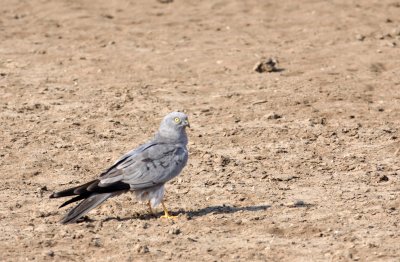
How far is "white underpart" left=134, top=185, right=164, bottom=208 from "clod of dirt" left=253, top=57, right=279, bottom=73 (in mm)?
5190

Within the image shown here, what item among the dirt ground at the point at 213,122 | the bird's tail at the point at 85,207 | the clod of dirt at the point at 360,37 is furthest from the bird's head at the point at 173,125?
the clod of dirt at the point at 360,37

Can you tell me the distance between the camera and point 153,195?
8.08 m

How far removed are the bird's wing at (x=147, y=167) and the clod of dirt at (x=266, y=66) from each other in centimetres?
503

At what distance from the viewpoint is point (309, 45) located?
14.5m

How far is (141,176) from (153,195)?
9.6 inches

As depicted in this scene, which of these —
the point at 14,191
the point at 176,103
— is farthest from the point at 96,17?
the point at 14,191

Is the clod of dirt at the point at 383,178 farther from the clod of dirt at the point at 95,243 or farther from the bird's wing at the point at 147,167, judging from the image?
the clod of dirt at the point at 95,243

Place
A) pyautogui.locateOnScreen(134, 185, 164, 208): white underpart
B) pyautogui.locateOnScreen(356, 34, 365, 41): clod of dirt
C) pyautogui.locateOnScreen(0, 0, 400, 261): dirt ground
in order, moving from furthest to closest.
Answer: pyautogui.locateOnScreen(356, 34, 365, 41): clod of dirt, pyautogui.locateOnScreen(134, 185, 164, 208): white underpart, pyautogui.locateOnScreen(0, 0, 400, 261): dirt ground

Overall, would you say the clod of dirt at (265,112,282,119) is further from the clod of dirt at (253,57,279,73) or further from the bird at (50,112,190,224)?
the bird at (50,112,190,224)

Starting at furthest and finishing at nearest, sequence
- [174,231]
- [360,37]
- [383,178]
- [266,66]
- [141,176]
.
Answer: [360,37] < [266,66] < [383,178] < [141,176] < [174,231]

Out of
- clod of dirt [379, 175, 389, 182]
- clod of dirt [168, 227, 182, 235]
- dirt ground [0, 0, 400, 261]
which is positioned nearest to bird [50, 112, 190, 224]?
dirt ground [0, 0, 400, 261]

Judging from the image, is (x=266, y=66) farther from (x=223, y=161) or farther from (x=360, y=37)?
(x=223, y=161)

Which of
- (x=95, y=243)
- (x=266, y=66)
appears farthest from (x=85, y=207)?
(x=266, y=66)

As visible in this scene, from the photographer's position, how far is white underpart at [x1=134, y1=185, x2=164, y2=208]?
26.5 feet
